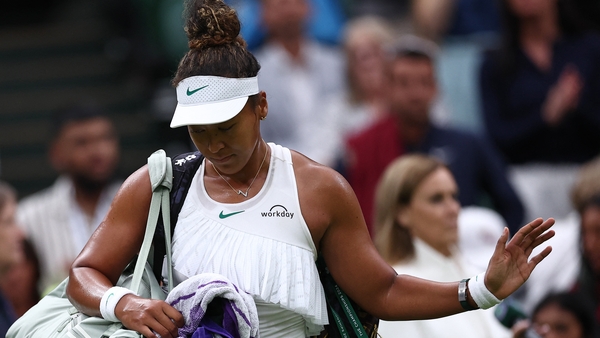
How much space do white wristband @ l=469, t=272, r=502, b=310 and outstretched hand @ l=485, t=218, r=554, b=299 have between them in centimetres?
1

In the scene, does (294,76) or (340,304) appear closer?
(340,304)

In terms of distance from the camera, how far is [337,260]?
10.1 feet

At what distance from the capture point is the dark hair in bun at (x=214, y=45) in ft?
9.73

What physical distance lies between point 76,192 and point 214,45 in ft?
13.0

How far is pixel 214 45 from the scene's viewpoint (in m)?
2.99

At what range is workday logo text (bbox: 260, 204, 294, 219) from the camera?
302cm

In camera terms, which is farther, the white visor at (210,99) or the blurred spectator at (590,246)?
the blurred spectator at (590,246)

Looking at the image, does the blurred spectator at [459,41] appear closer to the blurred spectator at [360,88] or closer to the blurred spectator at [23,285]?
the blurred spectator at [360,88]

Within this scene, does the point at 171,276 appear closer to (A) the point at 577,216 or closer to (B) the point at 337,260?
(B) the point at 337,260

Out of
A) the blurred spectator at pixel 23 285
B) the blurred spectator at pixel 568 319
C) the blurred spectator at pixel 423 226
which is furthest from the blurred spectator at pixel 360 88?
the blurred spectator at pixel 568 319

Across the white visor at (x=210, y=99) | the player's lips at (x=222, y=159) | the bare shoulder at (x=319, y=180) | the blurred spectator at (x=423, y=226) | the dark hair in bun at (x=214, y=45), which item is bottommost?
the blurred spectator at (x=423, y=226)

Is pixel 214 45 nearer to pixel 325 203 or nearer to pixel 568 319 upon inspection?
pixel 325 203

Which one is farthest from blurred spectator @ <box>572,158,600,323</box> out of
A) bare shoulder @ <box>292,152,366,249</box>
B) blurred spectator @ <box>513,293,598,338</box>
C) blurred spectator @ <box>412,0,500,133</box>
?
bare shoulder @ <box>292,152,366,249</box>

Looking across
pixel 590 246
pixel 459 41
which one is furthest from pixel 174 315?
pixel 459 41
